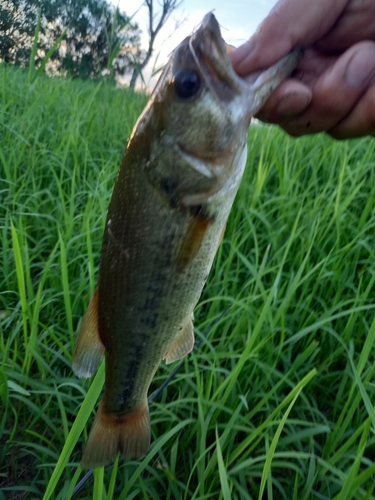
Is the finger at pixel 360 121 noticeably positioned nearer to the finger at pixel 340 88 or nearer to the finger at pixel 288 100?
the finger at pixel 340 88

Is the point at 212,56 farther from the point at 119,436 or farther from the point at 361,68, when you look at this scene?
the point at 119,436

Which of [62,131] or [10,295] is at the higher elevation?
[62,131]

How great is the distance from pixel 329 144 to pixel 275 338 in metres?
2.08

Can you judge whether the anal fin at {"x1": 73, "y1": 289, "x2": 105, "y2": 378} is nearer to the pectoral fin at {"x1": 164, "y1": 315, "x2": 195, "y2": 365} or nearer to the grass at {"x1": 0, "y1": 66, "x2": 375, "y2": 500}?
the grass at {"x1": 0, "y1": 66, "x2": 375, "y2": 500}

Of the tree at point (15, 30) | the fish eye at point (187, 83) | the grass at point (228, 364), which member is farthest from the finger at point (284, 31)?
the tree at point (15, 30)

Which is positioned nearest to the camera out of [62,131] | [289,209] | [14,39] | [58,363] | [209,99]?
[209,99]

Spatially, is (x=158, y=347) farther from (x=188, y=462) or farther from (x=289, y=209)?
(x=289, y=209)

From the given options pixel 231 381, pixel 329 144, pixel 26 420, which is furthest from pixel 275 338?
pixel 329 144

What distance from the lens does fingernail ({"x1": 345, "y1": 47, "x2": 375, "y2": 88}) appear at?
48.6 inches

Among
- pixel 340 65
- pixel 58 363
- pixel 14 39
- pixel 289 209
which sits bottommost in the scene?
pixel 58 363

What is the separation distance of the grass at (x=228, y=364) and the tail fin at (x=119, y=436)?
0.07 metres

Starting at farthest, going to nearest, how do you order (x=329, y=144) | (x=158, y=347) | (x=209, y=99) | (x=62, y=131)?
Answer: (x=329, y=144), (x=62, y=131), (x=158, y=347), (x=209, y=99)

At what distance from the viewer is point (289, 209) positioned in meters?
2.37

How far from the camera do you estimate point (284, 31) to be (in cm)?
122
